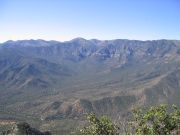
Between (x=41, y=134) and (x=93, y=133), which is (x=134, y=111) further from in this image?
(x=41, y=134)

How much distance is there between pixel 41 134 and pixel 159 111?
13023 centimetres

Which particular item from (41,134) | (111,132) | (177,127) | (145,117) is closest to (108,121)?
(111,132)

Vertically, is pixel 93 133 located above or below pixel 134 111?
below

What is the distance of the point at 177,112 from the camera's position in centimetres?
4481

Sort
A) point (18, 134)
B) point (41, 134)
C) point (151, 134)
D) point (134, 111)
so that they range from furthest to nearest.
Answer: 1. point (41, 134)
2. point (18, 134)
3. point (134, 111)
4. point (151, 134)

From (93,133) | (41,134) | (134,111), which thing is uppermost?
(134,111)

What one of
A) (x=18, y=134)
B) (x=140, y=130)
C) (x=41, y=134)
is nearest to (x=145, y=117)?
(x=140, y=130)

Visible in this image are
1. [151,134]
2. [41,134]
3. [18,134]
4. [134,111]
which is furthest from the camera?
[41,134]

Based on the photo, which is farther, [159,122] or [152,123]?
[152,123]

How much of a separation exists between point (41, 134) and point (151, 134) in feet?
428

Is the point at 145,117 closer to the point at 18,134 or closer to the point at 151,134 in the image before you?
the point at 151,134

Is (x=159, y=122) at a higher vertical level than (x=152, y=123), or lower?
higher

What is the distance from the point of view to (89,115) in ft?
154

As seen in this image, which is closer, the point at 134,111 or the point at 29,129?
the point at 134,111
